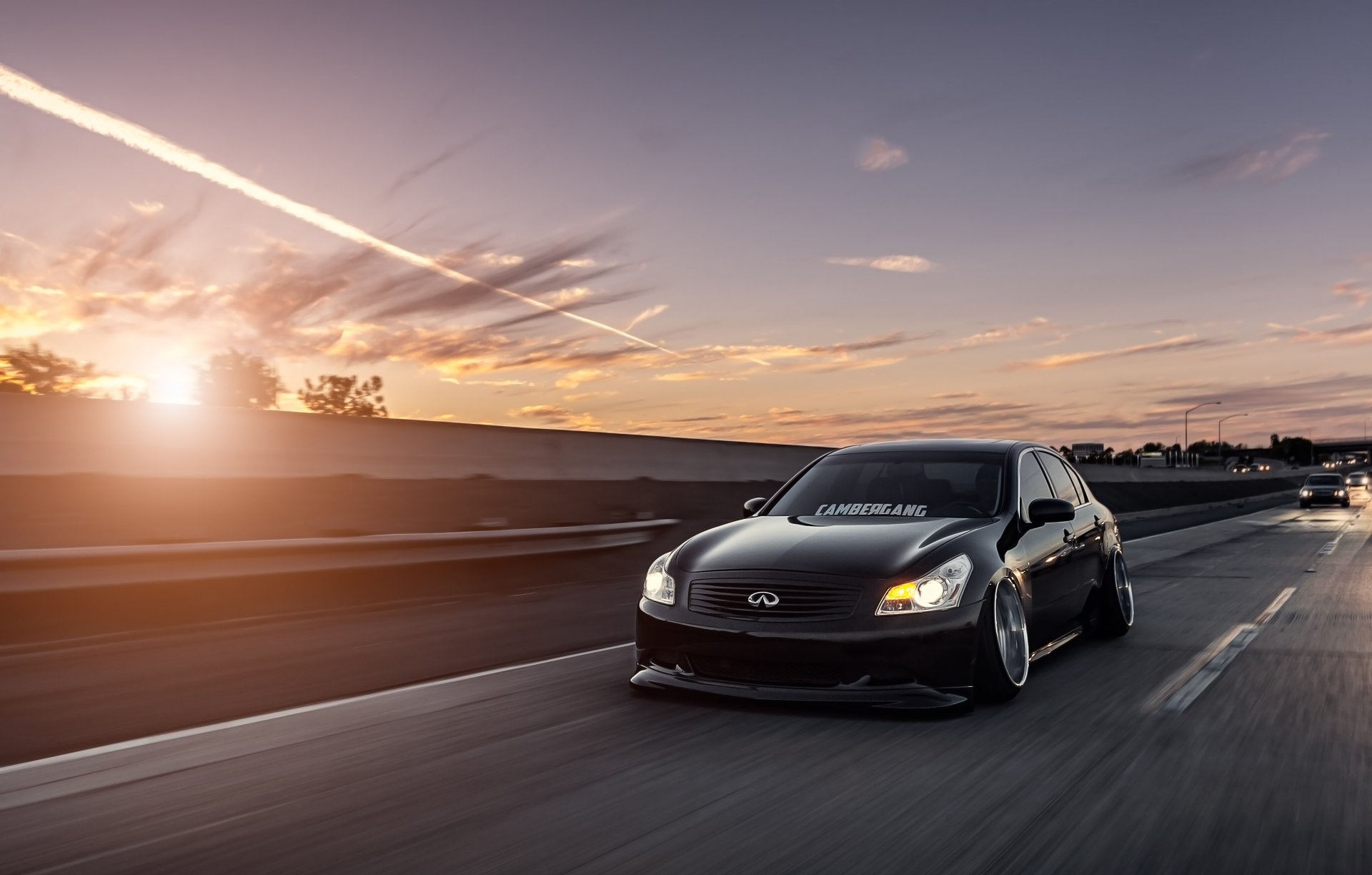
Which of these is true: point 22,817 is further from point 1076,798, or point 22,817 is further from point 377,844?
point 1076,798

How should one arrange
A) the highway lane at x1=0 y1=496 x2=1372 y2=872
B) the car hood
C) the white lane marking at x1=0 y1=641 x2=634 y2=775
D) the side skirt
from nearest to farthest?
the highway lane at x1=0 y1=496 x2=1372 y2=872 < the white lane marking at x1=0 y1=641 x2=634 y2=775 < the car hood < the side skirt

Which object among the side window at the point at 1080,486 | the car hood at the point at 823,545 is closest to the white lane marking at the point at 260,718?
the car hood at the point at 823,545

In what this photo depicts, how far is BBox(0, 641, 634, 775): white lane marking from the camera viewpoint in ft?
17.9

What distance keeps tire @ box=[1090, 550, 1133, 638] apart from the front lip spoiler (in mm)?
3328

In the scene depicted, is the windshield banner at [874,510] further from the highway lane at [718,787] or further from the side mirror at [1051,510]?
the highway lane at [718,787]

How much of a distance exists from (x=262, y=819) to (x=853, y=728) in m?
2.81

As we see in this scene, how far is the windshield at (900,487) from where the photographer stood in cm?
760

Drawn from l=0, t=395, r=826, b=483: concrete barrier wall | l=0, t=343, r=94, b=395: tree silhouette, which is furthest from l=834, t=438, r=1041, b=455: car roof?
l=0, t=343, r=94, b=395: tree silhouette

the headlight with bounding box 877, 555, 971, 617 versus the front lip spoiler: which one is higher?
the headlight with bounding box 877, 555, 971, 617

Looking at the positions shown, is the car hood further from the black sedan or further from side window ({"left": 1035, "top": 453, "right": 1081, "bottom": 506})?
side window ({"left": 1035, "top": 453, "right": 1081, "bottom": 506})

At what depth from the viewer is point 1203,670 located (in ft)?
25.9

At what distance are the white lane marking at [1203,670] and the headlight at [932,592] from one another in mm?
1295

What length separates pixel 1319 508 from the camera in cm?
4309

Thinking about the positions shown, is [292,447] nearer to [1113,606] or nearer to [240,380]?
[1113,606]
